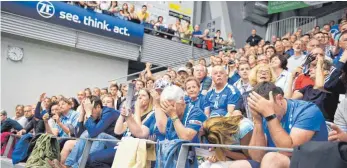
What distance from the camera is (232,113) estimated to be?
436 cm

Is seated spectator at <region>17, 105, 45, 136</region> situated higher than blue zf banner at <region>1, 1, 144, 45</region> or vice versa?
blue zf banner at <region>1, 1, 144, 45</region>

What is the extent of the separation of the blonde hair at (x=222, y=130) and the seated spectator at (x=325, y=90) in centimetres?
150

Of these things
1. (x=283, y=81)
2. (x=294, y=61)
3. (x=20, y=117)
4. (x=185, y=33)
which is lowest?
(x=20, y=117)

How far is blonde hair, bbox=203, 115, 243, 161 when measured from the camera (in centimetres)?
307

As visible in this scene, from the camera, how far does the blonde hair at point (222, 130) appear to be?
10.1 ft

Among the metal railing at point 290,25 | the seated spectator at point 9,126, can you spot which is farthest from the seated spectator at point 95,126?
the metal railing at point 290,25

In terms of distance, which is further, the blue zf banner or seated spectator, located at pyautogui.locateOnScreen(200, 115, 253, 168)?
the blue zf banner

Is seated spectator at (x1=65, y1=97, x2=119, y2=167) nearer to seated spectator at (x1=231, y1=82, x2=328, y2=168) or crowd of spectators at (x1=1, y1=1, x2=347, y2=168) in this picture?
crowd of spectators at (x1=1, y1=1, x2=347, y2=168)

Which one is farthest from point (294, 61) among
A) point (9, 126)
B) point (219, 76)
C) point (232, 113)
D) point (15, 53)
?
point (15, 53)

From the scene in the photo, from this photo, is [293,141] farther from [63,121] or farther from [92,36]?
[92,36]

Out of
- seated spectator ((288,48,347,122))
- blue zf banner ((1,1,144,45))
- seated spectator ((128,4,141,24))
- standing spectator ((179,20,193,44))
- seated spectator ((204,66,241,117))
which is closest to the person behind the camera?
seated spectator ((288,48,347,122))

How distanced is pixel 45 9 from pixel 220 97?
8425mm

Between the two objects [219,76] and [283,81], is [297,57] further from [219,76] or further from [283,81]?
[219,76]

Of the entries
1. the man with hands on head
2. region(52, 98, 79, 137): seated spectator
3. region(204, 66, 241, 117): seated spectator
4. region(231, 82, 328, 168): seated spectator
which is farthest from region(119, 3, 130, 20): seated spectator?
region(231, 82, 328, 168): seated spectator
